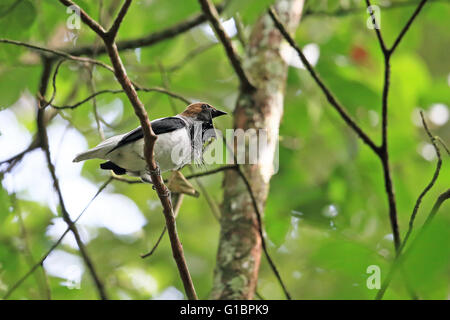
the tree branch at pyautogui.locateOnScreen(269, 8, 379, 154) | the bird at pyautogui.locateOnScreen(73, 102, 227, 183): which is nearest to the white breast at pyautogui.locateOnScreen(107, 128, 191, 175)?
the bird at pyautogui.locateOnScreen(73, 102, 227, 183)

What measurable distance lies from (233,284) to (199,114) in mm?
A: 1268

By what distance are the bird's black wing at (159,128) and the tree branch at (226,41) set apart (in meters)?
0.92

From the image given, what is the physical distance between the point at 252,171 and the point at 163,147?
4.78ft

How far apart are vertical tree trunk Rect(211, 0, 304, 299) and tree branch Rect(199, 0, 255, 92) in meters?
0.13

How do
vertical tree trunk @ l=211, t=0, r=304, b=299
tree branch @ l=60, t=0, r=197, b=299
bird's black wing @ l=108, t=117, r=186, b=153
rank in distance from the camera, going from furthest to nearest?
1. vertical tree trunk @ l=211, t=0, r=304, b=299
2. bird's black wing @ l=108, t=117, r=186, b=153
3. tree branch @ l=60, t=0, r=197, b=299

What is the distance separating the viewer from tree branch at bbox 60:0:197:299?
223 cm

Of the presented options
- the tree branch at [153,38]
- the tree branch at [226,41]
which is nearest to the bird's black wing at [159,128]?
the tree branch at [226,41]

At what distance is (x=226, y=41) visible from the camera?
417 centimetres

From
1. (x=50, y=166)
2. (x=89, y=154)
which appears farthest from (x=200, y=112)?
(x=50, y=166)

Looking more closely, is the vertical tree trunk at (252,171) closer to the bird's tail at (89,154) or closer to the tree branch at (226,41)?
the tree branch at (226,41)

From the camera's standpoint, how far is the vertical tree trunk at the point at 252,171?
3.82 meters

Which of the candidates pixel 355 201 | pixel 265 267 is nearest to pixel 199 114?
pixel 355 201

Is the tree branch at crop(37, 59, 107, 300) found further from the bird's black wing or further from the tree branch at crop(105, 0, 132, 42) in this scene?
the tree branch at crop(105, 0, 132, 42)

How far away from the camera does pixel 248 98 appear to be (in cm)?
451
